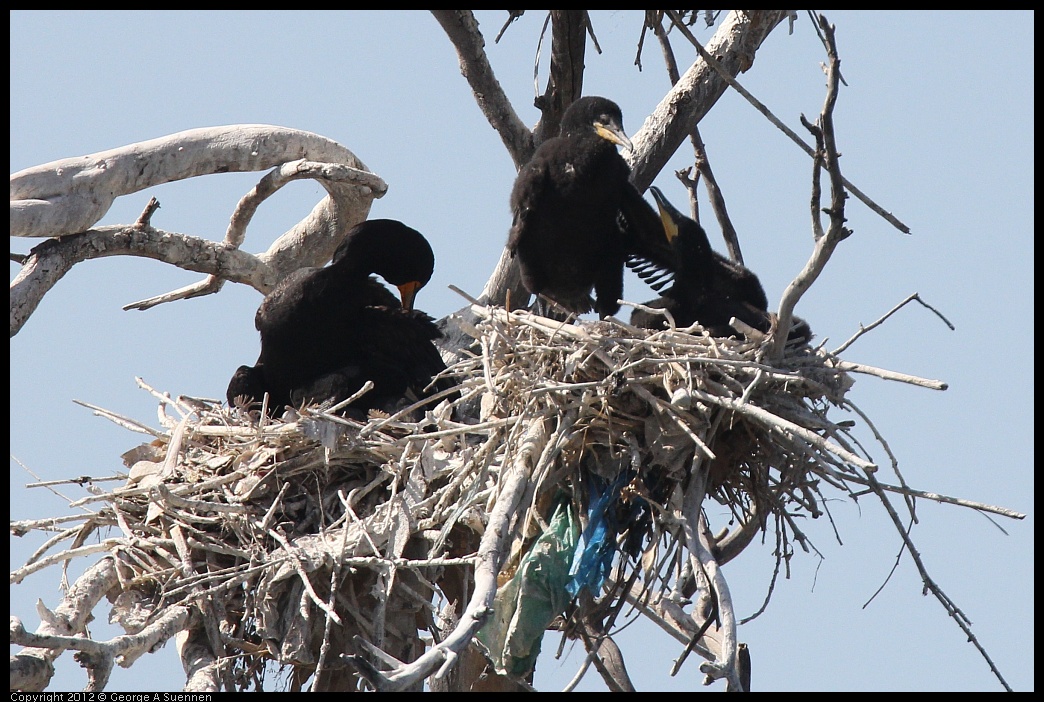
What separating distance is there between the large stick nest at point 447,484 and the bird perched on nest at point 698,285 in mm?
748

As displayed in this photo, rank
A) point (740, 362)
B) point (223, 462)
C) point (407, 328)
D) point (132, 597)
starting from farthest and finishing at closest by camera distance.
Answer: point (407, 328), point (223, 462), point (132, 597), point (740, 362)

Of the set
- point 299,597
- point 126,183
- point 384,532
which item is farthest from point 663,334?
point 126,183

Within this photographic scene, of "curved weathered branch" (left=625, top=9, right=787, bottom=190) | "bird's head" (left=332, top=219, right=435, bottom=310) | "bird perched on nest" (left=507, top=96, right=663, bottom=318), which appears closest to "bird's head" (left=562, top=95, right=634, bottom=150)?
"bird perched on nest" (left=507, top=96, right=663, bottom=318)

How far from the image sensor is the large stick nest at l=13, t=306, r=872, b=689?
5391 millimetres

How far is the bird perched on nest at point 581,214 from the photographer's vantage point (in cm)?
702

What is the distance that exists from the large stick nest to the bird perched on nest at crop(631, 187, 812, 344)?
748 millimetres

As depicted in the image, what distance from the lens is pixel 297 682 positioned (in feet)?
20.1

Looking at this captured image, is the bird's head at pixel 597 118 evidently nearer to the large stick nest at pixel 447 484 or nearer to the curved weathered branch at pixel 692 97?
the curved weathered branch at pixel 692 97

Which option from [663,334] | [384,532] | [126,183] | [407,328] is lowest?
[384,532]

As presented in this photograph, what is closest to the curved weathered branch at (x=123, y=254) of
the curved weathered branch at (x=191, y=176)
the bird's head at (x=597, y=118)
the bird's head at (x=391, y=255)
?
the curved weathered branch at (x=191, y=176)

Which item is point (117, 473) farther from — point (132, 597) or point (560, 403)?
point (560, 403)

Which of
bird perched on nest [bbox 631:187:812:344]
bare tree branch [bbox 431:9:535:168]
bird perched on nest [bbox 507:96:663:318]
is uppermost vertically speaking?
bare tree branch [bbox 431:9:535:168]

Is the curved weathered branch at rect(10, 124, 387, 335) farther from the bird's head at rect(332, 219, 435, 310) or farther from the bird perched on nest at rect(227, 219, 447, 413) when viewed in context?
the bird perched on nest at rect(227, 219, 447, 413)

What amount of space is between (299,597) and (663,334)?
2.02 meters
